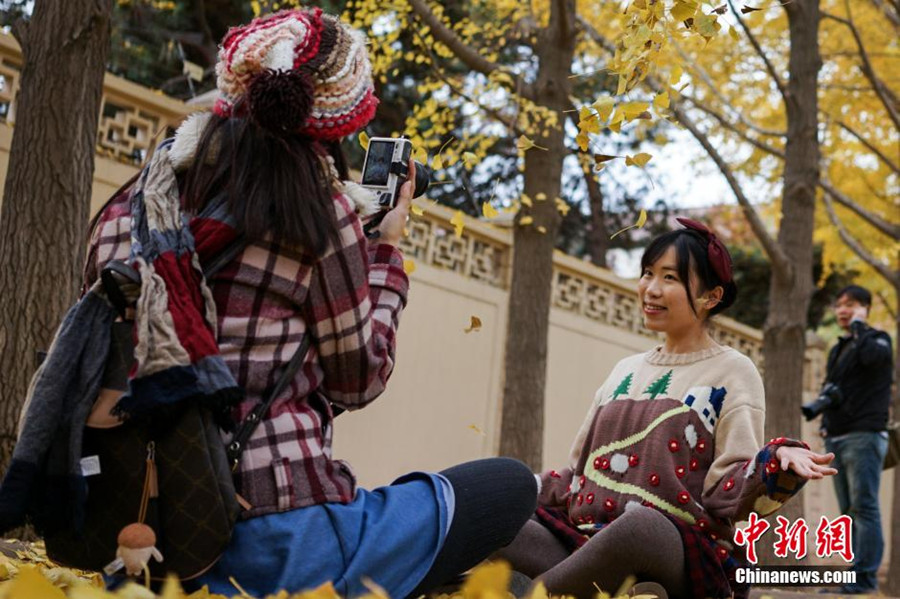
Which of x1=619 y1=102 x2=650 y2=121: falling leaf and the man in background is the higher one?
x1=619 y1=102 x2=650 y2=121: falling leaf

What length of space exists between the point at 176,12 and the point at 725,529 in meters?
10.4

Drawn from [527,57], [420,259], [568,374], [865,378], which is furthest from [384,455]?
[527,57]

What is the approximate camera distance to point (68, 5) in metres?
4.22

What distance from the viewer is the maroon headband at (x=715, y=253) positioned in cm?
329

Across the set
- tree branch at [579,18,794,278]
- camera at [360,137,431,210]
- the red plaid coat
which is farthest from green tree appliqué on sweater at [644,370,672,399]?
tree branch at [579,18,794,278]

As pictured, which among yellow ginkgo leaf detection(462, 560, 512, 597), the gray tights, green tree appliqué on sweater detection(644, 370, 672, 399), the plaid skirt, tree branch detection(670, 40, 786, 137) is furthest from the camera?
tree branch detection(670, 40, 786, 137)

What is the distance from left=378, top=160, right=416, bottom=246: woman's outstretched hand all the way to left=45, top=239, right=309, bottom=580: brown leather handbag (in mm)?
624

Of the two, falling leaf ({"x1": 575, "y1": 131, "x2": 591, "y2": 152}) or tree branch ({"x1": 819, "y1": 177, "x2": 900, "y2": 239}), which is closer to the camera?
falling leaf ({"x1": 575, "y1": 131, "x2": 591, "y2": 152})

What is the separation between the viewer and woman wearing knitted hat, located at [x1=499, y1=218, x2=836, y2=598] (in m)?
2.75

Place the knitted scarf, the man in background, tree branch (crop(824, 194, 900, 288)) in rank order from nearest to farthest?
the knitted scarf
the man in background
tree branch (crop(824, 194, 900, 288))

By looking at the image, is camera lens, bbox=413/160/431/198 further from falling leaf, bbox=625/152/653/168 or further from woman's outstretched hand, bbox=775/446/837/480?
woman's outstretched hand, bbox=775/446/837/480

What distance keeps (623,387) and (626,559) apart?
753 millimetres

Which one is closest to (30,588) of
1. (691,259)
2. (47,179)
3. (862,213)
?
(691,259)

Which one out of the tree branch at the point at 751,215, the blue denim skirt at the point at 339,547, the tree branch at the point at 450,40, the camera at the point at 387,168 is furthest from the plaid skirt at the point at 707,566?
the tree branch at the point at 751,215
